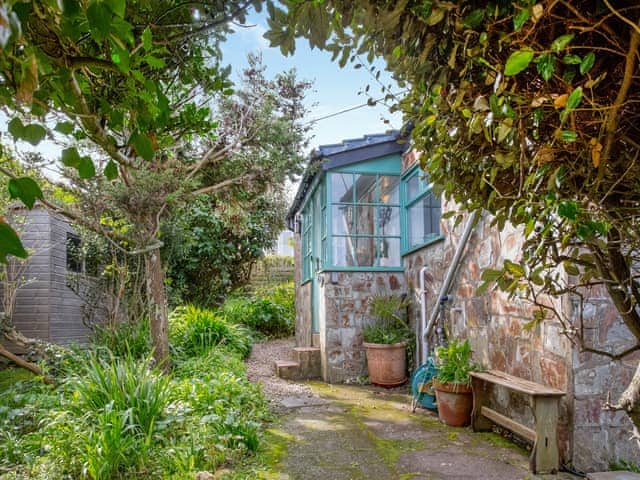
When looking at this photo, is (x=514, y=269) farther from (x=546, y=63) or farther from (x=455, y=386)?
(x=455, y=386)

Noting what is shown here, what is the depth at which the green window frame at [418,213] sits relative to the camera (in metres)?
5.45

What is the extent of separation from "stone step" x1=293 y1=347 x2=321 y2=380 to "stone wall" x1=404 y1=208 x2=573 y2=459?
1.96m

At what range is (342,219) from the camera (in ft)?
21.0

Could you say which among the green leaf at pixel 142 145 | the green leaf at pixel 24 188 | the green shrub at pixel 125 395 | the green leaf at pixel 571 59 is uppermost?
the green leaf at pixel 571 59

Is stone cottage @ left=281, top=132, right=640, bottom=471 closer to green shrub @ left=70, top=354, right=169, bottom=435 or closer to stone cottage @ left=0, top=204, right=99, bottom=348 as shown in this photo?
green shrub @ left=70, top=354, right=169, bottom=435

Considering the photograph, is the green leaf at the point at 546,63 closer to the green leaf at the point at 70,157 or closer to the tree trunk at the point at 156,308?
the green leaf at the point at 70,157

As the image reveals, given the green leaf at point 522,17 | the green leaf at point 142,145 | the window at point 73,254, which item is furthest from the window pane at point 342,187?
the green leaf at point 522,17

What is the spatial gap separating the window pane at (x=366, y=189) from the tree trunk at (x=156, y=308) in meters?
2.84

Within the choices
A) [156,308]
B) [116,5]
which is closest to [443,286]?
[156,308]

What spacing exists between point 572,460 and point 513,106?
2.78m

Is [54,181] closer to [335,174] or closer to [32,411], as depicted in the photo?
[32,411]

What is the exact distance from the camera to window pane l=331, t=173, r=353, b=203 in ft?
21.0

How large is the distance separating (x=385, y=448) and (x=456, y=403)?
0.84m

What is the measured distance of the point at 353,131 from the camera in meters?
6.71
